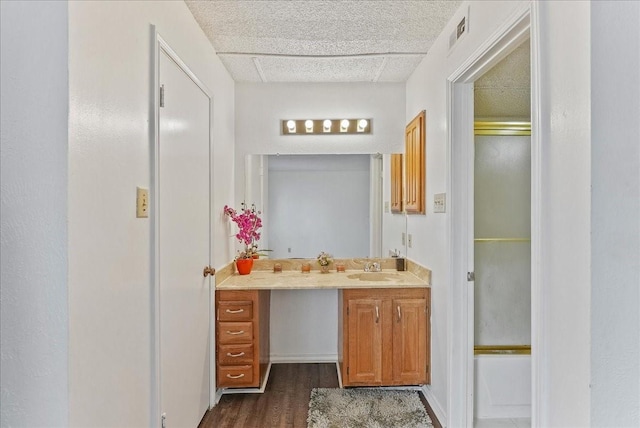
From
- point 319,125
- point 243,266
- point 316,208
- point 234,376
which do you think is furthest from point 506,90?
point 234,376

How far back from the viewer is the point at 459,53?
7.35ft

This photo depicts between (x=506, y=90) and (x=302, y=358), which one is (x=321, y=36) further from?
(x=302, y=358)

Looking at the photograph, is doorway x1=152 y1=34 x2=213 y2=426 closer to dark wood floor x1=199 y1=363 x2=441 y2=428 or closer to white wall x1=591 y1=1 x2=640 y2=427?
dark wood floor x1=199 y1=363 x2=441 y2=428

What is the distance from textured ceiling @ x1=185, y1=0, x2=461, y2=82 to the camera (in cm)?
224

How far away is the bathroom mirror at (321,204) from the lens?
3.49 meters

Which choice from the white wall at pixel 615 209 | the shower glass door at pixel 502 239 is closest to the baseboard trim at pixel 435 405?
the shower glass door at pixel 502 239

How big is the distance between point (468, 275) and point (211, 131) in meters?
1.89

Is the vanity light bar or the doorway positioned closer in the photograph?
the doorway

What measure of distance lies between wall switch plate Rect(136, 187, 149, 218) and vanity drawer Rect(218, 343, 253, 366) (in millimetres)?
1443

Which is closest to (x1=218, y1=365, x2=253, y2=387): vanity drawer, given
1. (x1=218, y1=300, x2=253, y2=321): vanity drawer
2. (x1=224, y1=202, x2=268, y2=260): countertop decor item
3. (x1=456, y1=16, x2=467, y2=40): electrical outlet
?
(x1=218, y1=300, x2=253, y2=321): vanity drawer

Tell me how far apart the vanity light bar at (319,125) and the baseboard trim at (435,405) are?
2.14 metres

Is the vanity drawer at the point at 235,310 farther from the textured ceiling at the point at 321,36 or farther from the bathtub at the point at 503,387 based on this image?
the textured ceiling at the point at 321,36

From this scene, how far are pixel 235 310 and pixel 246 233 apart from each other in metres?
0.74

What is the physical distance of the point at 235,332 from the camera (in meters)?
2.81
